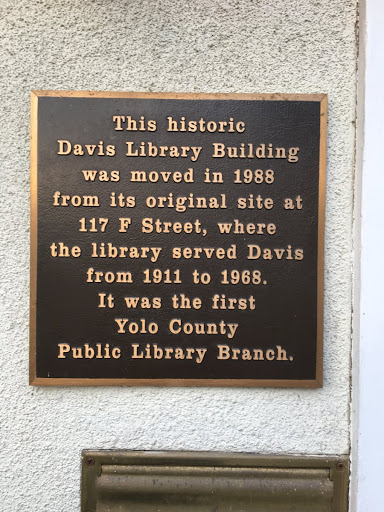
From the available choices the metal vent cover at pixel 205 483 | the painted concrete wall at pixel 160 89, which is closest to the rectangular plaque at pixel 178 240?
the painted concrete wall at pixel 160 89

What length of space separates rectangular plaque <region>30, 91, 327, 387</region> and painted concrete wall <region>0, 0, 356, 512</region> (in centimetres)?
9

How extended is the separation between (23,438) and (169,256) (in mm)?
1059

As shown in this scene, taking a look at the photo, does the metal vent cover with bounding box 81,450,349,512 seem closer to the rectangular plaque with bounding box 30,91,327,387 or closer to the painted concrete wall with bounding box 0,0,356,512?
the painted concrete wall with bounding box 0,0,356,512

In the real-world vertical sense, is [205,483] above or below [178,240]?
below

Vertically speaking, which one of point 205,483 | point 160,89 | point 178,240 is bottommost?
point 205,483

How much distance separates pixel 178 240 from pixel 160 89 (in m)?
0.67

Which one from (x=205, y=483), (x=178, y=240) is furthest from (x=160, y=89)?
(x=205, y=483)

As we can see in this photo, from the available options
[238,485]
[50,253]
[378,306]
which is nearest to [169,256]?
[50,253]

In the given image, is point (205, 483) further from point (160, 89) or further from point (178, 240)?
point (160, 89)

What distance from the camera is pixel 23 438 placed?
1.86 meters

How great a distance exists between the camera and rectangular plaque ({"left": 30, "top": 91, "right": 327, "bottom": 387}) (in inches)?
70.7

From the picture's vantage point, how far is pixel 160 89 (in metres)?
1.82

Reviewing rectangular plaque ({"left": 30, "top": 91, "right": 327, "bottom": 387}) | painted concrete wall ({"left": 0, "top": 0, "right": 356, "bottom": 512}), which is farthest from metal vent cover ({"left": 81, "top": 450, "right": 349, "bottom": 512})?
rectangular plaque ({"left": 30, "top": 91, "right": 327, "bottom": 387})

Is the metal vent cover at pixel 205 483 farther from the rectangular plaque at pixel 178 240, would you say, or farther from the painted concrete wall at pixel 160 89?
the rectangular plaque at pixel 178 240
